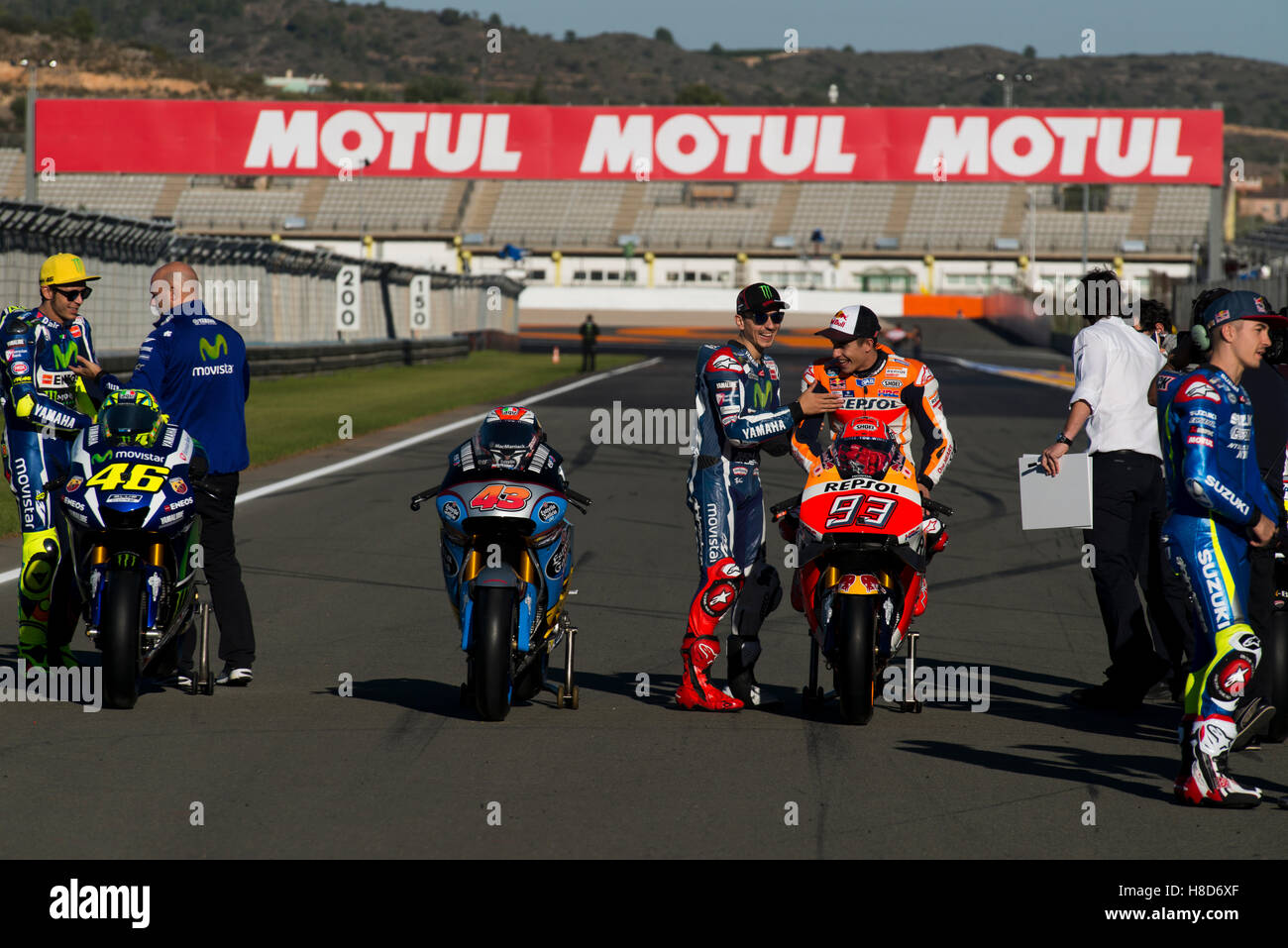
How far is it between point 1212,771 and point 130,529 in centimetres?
434

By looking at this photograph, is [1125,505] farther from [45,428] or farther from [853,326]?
[45,428]

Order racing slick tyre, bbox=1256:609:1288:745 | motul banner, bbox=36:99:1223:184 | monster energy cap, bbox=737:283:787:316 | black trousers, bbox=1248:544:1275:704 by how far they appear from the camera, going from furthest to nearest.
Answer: motul banner, bbox=36:99:1223:184, monster energy cap, bbox=737:283:787:316, racing slick tyre, bbox=1256:609:1288:745, black trousers, bbox=1248:544:1275:704

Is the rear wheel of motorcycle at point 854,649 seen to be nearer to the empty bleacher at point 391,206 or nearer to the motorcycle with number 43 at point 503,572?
the motorcycle with number 43 at point 503,572

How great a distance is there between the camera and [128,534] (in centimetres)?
737

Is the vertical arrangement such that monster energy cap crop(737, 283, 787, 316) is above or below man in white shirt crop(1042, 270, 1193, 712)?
above

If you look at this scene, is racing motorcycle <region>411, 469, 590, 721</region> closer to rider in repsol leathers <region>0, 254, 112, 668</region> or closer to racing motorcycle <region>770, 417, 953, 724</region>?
racing motorcycle <region>770, 417, 953, 724</region>

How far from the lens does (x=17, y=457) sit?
825 centimetres

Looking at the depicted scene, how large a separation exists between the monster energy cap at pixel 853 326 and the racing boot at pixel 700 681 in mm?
1391

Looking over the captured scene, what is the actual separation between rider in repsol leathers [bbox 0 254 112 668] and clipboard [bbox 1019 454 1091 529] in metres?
4.34

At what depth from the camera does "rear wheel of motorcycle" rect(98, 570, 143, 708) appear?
7160 mm

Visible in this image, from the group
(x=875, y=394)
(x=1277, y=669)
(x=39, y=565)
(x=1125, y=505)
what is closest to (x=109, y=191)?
(x=39, y=565)

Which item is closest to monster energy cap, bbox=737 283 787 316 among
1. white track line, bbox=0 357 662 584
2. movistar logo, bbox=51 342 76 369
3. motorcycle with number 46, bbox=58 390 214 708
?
motorcycle with number 46, bbox=58 390 214 708
